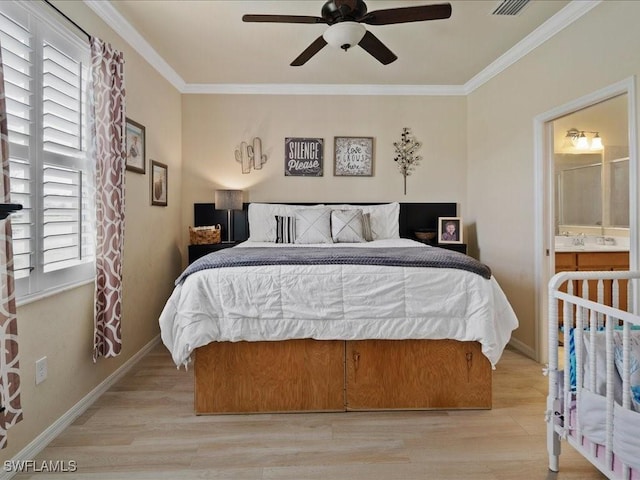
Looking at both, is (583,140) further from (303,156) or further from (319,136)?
(303,156)

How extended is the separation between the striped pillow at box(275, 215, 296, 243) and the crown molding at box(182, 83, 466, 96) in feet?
4.82

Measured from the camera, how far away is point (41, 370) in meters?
2.01

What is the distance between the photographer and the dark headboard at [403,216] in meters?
4.30

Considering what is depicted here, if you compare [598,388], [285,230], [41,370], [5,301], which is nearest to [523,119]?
[285,230]

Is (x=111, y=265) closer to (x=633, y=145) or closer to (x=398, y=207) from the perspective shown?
(x=398, y=207)

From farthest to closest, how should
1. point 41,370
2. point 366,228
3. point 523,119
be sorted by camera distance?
point 366,228 < point 523,119 < point 41,370

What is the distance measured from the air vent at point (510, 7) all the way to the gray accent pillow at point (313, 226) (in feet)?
7.08

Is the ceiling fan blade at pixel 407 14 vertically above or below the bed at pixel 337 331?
above

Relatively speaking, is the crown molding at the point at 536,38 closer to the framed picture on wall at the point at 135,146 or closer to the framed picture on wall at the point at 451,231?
the framed picture on wall at the point at 451,231

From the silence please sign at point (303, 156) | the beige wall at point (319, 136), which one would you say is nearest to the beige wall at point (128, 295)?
the beige wall at point (319, 136)

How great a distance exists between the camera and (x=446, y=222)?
13.9ft

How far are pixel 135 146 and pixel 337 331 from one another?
7.34 feet

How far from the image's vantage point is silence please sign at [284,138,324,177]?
14.2ft

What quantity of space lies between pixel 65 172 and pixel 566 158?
4660mm
